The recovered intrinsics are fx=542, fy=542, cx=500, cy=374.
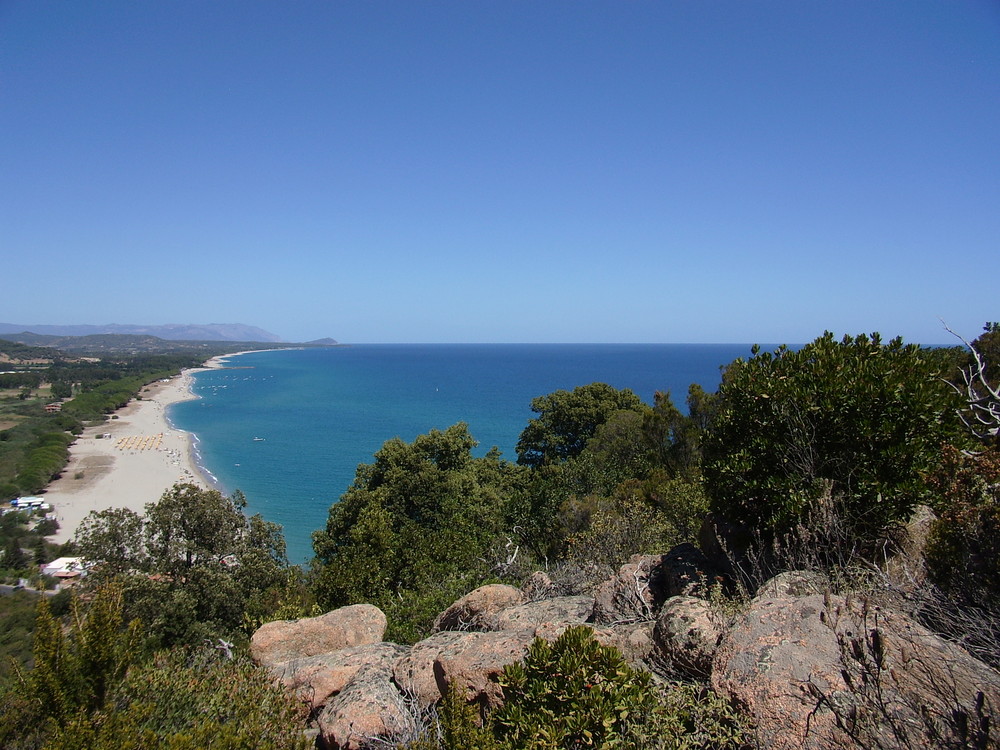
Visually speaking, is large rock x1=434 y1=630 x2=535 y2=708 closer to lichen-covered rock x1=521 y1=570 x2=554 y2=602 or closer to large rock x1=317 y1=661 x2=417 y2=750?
large rock x1=317 y1=661 x2=417 y2=750

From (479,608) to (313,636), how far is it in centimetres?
243

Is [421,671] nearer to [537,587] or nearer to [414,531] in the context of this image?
[537,587]

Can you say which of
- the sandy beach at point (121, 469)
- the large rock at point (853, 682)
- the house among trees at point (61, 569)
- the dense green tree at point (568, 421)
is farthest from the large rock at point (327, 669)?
the sandy beach at point (121, 469)

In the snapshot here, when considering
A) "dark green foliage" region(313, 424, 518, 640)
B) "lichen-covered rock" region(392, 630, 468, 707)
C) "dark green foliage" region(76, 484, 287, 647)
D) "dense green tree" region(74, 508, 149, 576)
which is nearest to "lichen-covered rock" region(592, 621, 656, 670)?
"lichen-covered rock" region(392, 630, 468, 707)

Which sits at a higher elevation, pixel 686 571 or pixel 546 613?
pixel 686 571

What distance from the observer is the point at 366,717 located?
17.6 ft

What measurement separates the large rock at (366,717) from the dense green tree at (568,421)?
93.9 feet

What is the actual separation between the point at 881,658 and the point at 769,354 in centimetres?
557

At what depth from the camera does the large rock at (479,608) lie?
791cm

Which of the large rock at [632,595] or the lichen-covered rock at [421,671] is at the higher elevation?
the large rock at [632,595]

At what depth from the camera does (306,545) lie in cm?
3569

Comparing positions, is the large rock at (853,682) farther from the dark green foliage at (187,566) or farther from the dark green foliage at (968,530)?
the dark green foliage at (187,566)

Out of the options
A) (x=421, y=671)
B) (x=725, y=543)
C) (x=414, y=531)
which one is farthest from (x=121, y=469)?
(x=725, y=543)

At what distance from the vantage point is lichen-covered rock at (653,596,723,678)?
4.65 metres
